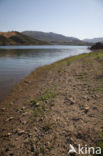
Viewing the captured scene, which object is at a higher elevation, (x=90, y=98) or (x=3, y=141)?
(x=90, y=98)

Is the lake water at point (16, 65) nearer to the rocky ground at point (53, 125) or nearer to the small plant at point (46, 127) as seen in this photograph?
the rocky ground at point (53, 125)

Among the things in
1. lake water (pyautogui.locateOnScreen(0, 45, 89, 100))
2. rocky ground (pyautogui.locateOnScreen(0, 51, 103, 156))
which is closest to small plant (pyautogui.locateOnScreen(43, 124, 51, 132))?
rocky ground (pyautogui.locateOnScreen(0, 51, 103, 156))

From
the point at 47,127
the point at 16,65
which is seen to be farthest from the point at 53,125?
the point at 16,65

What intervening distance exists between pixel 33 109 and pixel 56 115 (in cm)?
172

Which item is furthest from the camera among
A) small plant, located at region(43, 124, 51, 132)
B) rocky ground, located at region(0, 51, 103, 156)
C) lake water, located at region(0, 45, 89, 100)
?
lake water, located at region(0, 45, 89, 100)

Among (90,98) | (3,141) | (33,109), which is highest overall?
(90,98)

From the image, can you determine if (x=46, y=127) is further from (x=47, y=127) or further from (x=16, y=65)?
(x=16, y=65)

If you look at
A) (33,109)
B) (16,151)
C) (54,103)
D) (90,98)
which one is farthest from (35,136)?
(90,98)

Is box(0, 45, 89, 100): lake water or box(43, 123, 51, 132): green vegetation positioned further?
box(0, 45, 89, 100): lake water

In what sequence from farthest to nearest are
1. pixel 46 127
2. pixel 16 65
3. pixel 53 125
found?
1. pixel 16 65
2. pixel 53 125
3. pixel 46 127

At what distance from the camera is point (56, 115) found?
5988mm

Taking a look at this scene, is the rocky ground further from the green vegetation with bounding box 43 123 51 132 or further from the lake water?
the lake water

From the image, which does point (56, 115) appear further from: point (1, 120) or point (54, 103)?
point (1, 120)

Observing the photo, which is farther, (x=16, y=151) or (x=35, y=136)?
(x=35, y=136)
